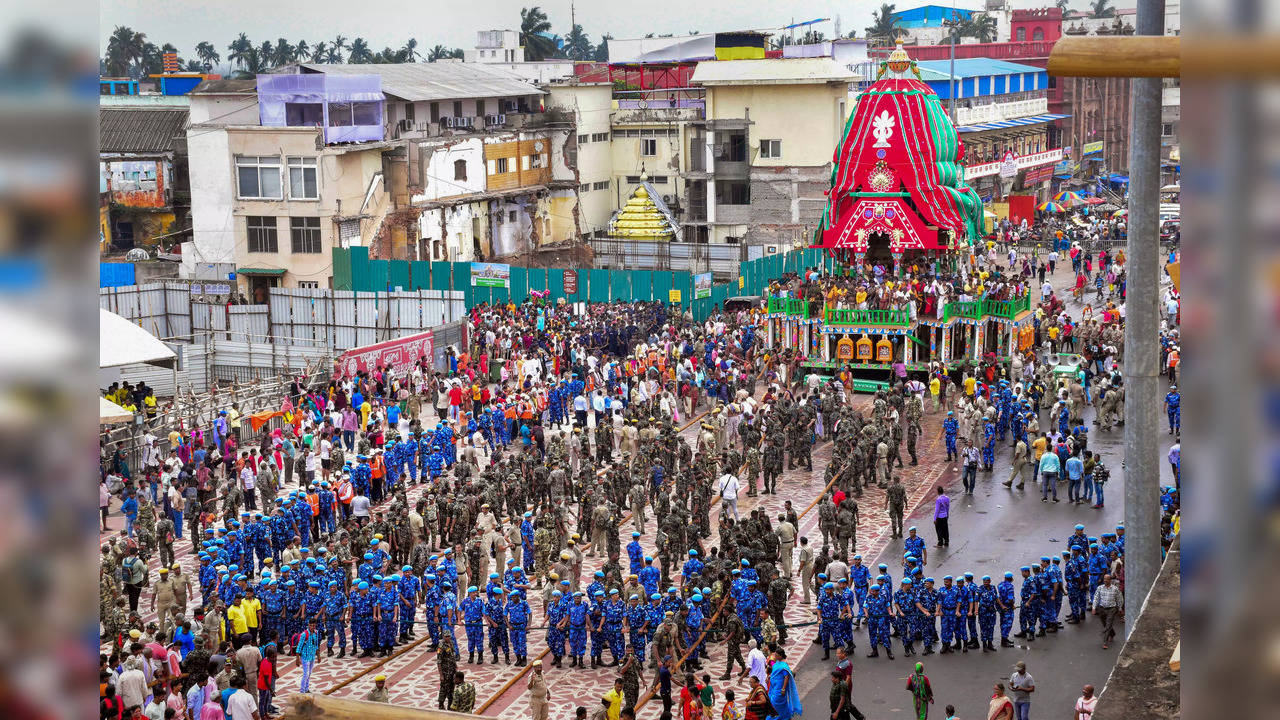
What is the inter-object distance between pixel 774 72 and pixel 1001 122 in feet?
60.9

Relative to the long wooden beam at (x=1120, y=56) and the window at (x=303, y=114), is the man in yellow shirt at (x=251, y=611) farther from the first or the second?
Answer: the window at (x=303, y=114)

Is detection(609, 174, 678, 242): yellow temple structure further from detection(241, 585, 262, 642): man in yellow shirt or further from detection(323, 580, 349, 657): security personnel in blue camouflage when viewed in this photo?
detection(241, 585, 262, 642): man in yellow shirt

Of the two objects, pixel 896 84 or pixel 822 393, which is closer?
pixel 822 393

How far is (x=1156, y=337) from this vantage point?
9.36m

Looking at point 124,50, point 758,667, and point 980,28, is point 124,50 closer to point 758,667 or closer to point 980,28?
point 980,28

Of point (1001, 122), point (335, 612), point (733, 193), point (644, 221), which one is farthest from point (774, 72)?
point (335, 612)

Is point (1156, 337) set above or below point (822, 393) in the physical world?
above

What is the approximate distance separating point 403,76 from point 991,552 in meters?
35.8

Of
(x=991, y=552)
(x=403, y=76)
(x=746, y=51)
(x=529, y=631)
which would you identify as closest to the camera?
(x=529, y=631)

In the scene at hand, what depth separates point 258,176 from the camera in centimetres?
4362
